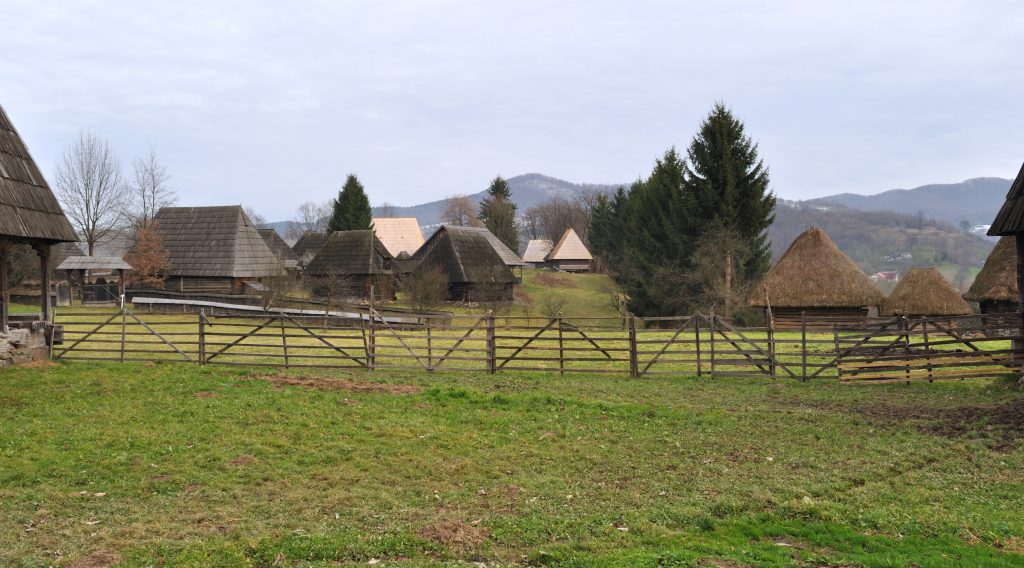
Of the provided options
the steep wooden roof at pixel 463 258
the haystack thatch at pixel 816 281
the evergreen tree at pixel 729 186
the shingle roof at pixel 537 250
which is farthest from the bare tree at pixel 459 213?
the haystack thatch at pixel 816 281

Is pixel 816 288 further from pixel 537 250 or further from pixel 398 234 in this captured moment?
→ pixel 537 250

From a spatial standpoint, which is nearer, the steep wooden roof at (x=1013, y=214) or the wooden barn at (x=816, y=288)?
the steep wooden roof at (x=1013, y=214)

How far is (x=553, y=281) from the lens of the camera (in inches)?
2494

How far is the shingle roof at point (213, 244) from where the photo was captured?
39.9 m

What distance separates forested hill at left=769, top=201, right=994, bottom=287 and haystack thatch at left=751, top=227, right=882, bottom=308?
69.6 m

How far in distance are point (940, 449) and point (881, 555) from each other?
4.57 meters

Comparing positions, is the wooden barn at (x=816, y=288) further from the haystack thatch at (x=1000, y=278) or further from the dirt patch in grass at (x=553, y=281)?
the dirt patch in grass at (x=553, y=281)

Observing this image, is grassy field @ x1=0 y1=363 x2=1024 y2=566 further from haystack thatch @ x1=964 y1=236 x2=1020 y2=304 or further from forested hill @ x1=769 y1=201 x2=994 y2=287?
forested hill @ x1=769 y1=201 x2=994 y2=287

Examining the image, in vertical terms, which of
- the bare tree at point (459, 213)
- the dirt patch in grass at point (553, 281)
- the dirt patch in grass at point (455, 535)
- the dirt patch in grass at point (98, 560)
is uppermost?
the bare tree at point (459, 213)

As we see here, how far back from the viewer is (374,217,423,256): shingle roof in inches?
3034

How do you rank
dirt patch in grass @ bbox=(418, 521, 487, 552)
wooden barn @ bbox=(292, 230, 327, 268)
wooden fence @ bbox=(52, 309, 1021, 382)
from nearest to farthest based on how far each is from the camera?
dirt patch in grass @ bbox=(418, 521, 487, 552) → wooden fence @ bbox=(52, 309, 1021, 382) → wooden barn @ bbox=(292, 230, 327, 268)

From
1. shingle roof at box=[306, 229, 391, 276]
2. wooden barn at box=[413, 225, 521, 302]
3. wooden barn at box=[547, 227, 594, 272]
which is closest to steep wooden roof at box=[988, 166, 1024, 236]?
wooden barn at box=[413, 225, 521, 302]

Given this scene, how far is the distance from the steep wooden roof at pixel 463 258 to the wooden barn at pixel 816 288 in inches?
725

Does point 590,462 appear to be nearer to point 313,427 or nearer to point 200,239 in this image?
point 313,427
